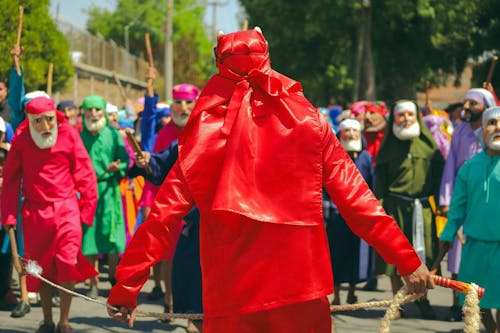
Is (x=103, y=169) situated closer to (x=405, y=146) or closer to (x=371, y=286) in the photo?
(x=405, y=146)

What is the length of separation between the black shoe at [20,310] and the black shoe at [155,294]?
1531mm

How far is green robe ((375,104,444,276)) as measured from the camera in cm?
987

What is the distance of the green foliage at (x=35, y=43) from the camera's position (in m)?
15.0

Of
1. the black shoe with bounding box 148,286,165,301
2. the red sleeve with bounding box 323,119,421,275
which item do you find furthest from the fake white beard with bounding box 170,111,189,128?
the red sleeve with bounding box 323,119,421,275

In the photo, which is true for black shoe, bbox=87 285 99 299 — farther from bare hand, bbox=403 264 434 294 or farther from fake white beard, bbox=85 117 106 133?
bare hand, bbox=403 264 434 294

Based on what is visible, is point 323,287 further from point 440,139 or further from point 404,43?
point 404,43

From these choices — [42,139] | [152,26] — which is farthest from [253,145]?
[152,26]

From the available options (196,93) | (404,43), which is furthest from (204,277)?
(404,43)

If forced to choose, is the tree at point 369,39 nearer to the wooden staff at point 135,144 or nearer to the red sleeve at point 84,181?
the red sleeve at point 84,181

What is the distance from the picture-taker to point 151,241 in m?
4.64

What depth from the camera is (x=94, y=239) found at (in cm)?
1104

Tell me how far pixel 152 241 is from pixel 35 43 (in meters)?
14.8

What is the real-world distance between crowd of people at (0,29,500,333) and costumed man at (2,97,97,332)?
0.04ft

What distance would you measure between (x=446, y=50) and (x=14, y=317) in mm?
28673
